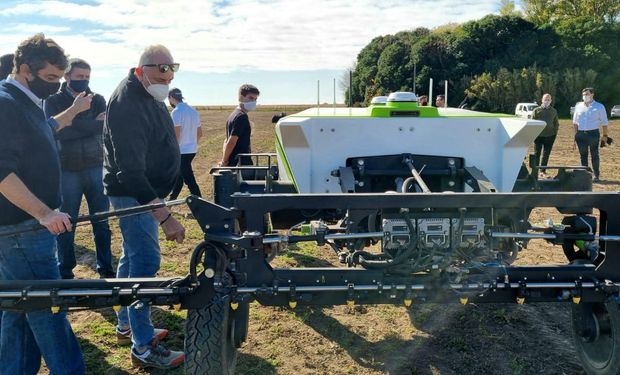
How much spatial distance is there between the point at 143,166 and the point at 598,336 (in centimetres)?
328

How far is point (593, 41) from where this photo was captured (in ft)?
135

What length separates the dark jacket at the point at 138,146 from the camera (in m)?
3.49

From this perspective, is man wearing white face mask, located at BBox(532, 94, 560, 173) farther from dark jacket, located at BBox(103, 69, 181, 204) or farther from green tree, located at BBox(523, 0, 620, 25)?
green tree, located at BBox(523, 0, 620, 25)

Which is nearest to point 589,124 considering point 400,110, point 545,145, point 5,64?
point 545,145

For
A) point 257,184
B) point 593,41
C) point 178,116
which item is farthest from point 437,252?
point 593,41

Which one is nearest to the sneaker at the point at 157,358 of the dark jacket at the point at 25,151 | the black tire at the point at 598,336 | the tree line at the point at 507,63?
the dark jacket at the point at 25,151

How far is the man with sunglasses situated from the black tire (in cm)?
287

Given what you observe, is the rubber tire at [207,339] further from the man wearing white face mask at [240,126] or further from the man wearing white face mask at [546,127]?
the man wearing white face mask at [546,127]

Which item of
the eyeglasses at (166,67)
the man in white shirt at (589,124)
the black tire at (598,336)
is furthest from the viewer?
the man in white shirt at (589,124)

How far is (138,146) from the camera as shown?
138 inches

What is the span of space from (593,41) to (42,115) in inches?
1805

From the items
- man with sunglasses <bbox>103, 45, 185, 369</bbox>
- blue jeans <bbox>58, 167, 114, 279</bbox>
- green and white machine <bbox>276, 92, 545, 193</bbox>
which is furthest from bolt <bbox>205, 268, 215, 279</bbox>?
blue jeans <bbox>58, 167, 114, 279</bbox>

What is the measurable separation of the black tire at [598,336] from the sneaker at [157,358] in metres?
2.92

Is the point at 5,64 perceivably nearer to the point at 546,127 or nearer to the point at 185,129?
the point at 185,129
